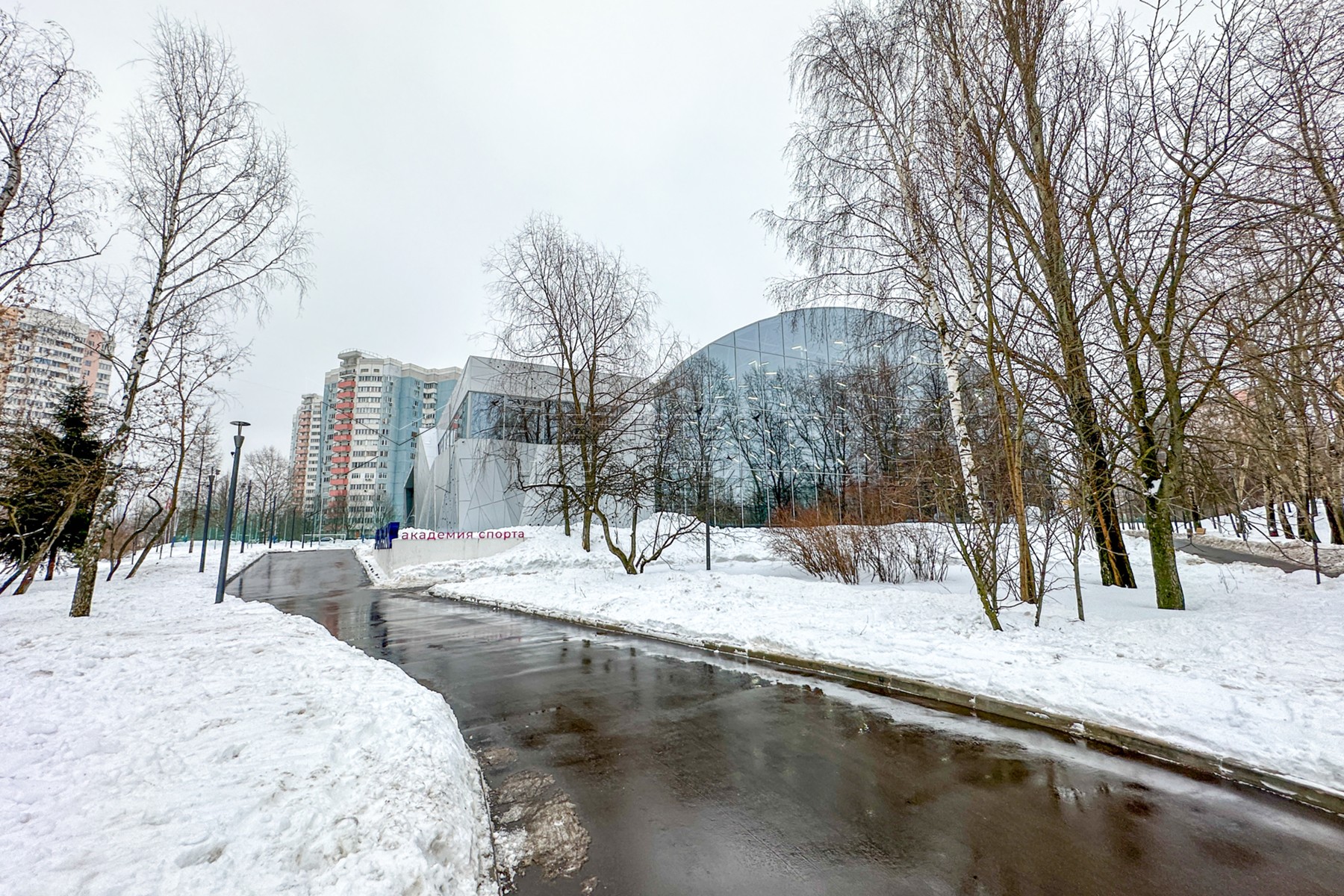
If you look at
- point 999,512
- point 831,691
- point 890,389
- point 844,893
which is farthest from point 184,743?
point 890,389

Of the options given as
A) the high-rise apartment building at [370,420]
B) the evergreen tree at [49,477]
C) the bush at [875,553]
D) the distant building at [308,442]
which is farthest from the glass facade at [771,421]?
the distant building at [308,442]

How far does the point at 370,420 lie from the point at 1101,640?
10736cm

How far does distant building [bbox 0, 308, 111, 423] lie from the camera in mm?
9086

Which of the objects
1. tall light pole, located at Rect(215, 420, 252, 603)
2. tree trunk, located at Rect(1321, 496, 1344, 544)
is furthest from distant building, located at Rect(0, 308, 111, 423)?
tree trunk, located at Rect(1321, 496, 1344, 544)

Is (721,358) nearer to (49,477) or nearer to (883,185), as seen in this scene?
(883,185)

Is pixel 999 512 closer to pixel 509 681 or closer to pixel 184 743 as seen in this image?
pixel 509 681

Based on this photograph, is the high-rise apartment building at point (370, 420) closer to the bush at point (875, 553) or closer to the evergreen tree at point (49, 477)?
the evergreen tree at point (49, 477)

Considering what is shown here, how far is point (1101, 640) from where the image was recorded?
675 cm

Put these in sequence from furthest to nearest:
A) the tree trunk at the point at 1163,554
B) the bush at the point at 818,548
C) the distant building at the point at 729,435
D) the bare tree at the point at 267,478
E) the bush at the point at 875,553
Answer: the bare tree at the point at 267,478 < the distant building at the point at 729,435 < the bush at the point at 818,548 < the bush at the point at 875,553 < the tree trunk at the point at 1163,554

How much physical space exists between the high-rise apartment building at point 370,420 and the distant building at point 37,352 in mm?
80847

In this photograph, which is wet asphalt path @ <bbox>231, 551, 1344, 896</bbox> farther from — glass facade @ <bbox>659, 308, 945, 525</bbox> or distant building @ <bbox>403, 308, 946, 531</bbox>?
glass facade @ <bbox>659, 308, 945, 525</bbox>

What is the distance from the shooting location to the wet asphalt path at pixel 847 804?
2.87 meters

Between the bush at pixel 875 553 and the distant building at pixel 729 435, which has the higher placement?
the distant building at pixel 729 435

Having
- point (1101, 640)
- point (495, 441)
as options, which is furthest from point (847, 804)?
point (495, 441)
